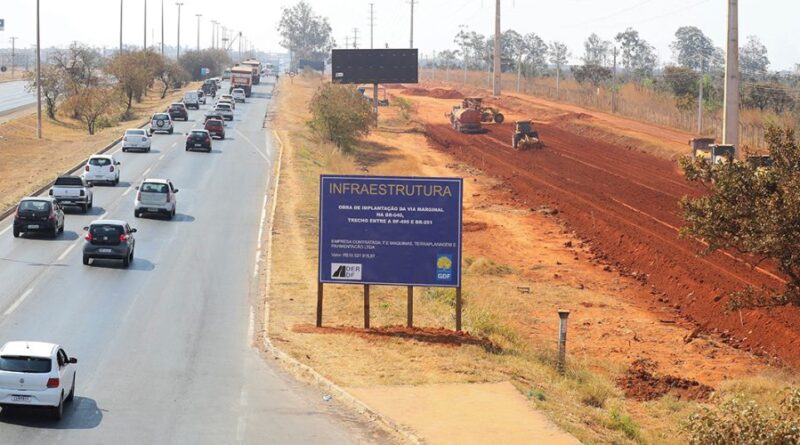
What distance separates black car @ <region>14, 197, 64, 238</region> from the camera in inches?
1670

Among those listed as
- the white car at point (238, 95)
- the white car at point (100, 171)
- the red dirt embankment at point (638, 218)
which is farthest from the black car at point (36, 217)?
the white car at point (238, 95)

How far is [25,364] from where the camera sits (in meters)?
Result: 19.6

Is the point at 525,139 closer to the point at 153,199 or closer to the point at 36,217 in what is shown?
the point at 153,199

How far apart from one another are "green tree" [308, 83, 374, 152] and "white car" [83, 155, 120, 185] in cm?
2677

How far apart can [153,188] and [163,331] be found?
68.3 ft

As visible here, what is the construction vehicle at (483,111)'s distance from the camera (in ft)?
334

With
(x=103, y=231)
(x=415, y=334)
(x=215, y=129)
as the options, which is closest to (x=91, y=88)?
(x=215, y=129)

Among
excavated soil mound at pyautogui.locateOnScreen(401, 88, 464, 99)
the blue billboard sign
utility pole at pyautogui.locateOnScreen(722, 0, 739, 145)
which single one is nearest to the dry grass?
the blue billboard sign

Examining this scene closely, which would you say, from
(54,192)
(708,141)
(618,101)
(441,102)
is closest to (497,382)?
(54,192)

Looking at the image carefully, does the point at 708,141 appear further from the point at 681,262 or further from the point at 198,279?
the point at 198,279

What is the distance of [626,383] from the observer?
2697cm

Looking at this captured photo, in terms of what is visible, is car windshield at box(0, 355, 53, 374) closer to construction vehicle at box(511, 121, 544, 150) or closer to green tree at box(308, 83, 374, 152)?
green tree at box(308, 83, 374, 152)

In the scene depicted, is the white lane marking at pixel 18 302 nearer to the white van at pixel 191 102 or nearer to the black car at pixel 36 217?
the black car at pixel 36 217

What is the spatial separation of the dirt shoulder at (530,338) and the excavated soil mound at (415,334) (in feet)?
0.16
